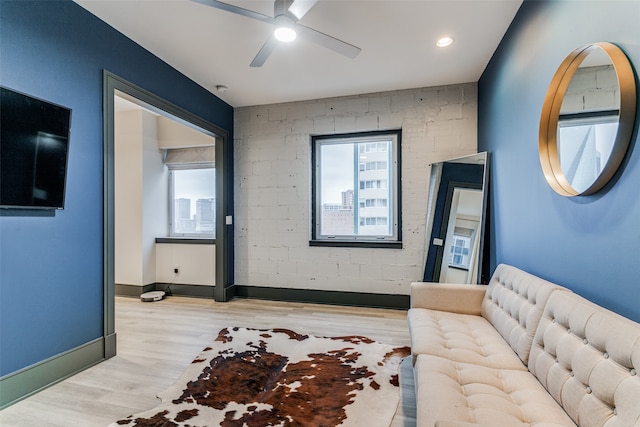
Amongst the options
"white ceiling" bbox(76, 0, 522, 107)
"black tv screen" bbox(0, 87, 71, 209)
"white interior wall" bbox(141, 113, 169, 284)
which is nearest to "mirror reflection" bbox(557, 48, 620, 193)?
"white ceiling" bbox(76, 0, 522, 107)

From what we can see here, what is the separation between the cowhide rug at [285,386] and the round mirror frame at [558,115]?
1.62 m

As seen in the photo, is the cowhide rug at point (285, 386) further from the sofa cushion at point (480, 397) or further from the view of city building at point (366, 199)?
the view of city building at point (366, 199)

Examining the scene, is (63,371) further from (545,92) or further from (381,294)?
(545,92)

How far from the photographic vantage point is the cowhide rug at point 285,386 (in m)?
1.71

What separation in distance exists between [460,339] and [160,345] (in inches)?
99.4

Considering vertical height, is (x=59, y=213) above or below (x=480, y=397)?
above

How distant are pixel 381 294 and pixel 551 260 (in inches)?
89.9

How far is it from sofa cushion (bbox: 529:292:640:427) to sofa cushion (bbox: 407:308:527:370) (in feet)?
0.72

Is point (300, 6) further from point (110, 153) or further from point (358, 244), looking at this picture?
point (358, 244)

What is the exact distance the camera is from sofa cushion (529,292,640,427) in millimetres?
922

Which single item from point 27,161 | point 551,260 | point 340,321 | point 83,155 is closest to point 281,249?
point 340,321

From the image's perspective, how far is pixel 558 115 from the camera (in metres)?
1.69

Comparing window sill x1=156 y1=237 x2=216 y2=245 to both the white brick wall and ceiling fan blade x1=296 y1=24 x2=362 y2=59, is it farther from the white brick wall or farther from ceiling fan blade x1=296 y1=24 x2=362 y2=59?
ceiling fan blade x1=296 y1=24 x2=362 y2=59

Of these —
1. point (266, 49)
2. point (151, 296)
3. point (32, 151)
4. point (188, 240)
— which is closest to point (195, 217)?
point (188, 240)
